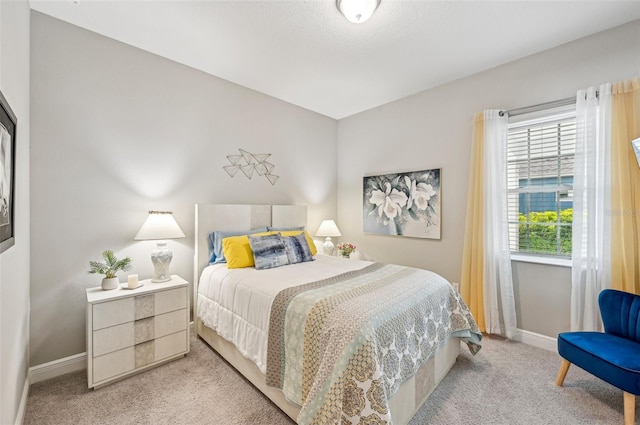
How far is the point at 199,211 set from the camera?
9.16 feet

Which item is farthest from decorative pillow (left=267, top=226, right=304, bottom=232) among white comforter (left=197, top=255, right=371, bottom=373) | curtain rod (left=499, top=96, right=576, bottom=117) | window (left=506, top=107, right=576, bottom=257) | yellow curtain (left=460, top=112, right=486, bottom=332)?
curtain rod (left=499, top=96, right=576, bottom=117)

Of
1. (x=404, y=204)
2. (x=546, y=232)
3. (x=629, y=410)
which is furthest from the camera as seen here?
(x=404, y=204)

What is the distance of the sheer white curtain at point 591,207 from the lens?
217cm

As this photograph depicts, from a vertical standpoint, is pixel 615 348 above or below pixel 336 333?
below

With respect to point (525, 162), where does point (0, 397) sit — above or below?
below

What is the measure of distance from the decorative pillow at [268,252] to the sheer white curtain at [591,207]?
8.39 ft

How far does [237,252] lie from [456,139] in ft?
8.84

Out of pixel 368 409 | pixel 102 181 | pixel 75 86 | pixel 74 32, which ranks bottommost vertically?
pixel 368 409

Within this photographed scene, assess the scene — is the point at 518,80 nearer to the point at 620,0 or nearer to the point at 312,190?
the point at 620,0

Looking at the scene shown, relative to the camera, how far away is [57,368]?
6.93 ft

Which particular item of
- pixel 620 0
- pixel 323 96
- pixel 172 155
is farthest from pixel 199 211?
pixel 620 0

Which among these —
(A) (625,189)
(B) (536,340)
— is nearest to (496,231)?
(A) (625,189)

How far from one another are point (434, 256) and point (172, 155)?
10.3 feet

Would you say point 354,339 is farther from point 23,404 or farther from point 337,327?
point 23,404
